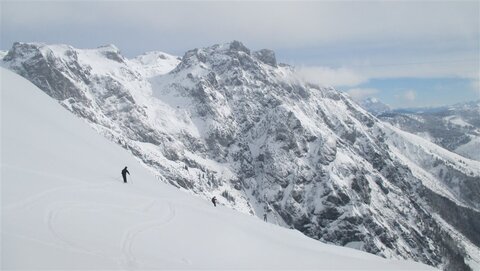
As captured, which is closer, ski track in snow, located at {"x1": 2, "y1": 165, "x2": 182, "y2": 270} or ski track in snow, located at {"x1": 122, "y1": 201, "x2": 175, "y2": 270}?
ski track in snow, located at {"x1": 2, "y1": 165, "x2": 182, "y2": 270}

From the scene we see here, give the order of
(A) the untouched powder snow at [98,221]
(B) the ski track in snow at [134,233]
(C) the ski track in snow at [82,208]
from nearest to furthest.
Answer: (A) the untouched powder snow at [98,221] → (C) the ski track in snow at [82,208] → (B) the ski track in snow at [134,233]

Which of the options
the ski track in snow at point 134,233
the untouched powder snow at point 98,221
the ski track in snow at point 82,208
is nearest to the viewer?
the untouched powder snow at point 98,221

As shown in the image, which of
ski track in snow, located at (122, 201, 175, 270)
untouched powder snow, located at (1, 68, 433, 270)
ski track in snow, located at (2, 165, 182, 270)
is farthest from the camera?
ski track in snow, located at (122, 201, 175, 270)

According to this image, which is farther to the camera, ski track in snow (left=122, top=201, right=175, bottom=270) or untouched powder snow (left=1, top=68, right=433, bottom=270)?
ski track in snow (left=122, top=201, right=175, bottom=270)

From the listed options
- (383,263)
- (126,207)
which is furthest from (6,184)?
(383,263)

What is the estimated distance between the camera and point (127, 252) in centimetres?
2195

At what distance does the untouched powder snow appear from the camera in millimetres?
20250

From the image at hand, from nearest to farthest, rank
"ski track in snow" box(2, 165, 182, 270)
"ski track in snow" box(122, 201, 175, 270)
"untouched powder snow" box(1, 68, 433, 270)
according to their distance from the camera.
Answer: "untouched powder snow" box(1, 68, 433, 270) < "ski track in snow" box(2, 165, 182, 270) < "ski track in snow" box(122, 201, 175, 270)

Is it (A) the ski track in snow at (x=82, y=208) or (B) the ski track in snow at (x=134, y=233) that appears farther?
(B) the ski track in snow at (x=134, y=233)

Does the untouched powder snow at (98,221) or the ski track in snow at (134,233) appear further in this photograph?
the ski track in snow at (134,233)

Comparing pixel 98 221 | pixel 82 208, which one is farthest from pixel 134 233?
pixel 82 208

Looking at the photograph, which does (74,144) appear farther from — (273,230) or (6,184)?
(273,230)

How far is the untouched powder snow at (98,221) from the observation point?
20250 mm

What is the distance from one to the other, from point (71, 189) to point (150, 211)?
5756mm
